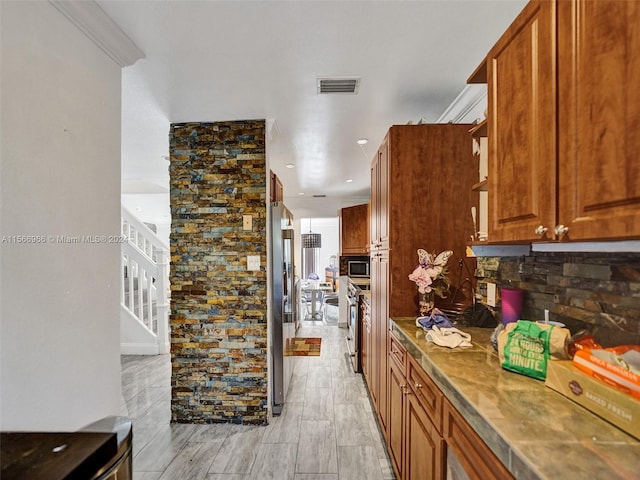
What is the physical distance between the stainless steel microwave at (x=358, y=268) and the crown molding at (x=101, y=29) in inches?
175

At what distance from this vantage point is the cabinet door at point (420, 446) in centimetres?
119

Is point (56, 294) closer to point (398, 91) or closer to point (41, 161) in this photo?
point (41, 161)

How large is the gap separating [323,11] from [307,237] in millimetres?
7062

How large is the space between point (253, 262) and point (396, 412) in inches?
60.8

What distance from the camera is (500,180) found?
4.20 ft

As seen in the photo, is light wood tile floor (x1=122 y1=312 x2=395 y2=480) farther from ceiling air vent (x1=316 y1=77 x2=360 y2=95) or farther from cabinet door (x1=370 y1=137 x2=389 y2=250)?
ceiling air vent (x1=316 y1=77 x2=360 y2=95)

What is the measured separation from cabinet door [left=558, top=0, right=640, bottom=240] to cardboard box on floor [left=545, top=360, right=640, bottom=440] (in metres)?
0.43

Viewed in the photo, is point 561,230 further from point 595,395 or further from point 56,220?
point 56,220

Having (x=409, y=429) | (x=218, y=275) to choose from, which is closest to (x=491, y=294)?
(x=409, y=429)

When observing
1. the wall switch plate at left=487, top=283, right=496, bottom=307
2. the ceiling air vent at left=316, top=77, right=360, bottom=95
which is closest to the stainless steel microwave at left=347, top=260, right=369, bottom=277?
the wall switch plate at left=487, top=283, right=496, bottom=307

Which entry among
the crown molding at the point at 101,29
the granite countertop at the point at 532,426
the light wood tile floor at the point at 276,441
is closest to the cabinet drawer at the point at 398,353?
Result: the granite countertop at the point at 532,426

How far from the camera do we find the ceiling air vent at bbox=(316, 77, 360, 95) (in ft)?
6.38

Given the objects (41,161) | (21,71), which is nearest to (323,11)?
(21,71)

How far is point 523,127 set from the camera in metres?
1.12
